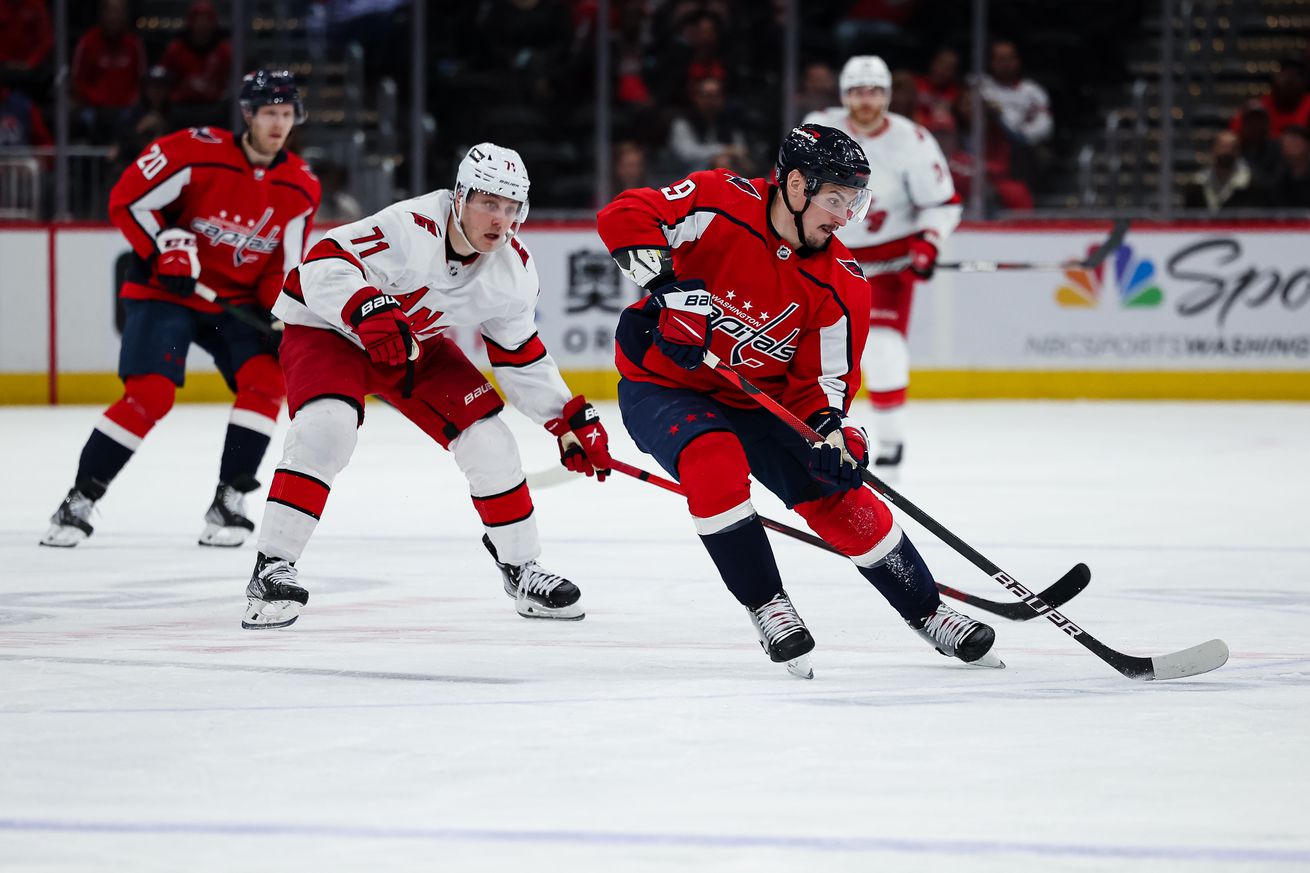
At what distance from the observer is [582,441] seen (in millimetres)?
3824

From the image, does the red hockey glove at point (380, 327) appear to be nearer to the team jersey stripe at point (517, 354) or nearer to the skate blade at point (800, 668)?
the team jersey stripe at point (517, 354)

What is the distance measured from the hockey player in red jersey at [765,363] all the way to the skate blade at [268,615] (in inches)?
31.1

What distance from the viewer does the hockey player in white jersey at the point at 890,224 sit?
21.7ft

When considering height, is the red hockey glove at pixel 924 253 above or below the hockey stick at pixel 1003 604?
above

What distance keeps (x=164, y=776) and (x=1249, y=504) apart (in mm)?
4123

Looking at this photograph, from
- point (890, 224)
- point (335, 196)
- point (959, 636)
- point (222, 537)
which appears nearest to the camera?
point (959, 636)

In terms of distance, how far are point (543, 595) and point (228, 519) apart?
4.57 feet

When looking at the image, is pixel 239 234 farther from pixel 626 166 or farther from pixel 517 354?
pixel 626 166

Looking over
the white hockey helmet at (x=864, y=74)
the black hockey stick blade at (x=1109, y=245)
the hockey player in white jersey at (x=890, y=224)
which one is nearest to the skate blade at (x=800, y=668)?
the hockey player in white jersey at (x=890, y=224)

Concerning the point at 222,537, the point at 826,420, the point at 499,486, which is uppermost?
the point at 826,420

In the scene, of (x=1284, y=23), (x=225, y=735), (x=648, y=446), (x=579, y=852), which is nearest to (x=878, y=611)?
(x=648, y=446)

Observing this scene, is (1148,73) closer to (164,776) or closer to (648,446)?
(648,446)

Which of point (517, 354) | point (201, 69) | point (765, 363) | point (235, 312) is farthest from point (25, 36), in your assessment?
point (765, 363)

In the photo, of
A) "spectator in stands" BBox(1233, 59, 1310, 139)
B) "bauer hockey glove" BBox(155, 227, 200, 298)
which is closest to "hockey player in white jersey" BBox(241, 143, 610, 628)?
"bauer hockey glove" BBox(155, 227, 200, 298)
